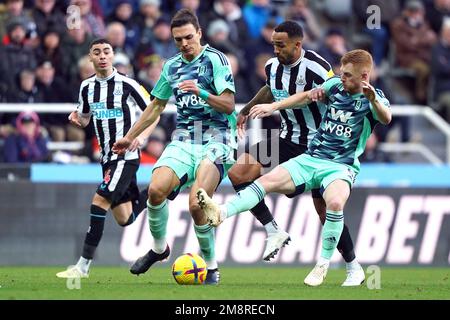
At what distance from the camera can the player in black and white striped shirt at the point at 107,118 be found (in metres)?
13.3

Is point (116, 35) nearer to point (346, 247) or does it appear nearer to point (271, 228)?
point (271, 228)

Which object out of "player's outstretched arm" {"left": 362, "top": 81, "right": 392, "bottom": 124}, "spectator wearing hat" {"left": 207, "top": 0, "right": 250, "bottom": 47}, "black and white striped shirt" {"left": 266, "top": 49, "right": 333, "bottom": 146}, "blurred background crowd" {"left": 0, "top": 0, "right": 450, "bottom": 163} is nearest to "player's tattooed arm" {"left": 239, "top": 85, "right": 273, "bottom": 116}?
"black and white striped shirt" {"left": 266, "top": 49, "right": 333, "bottom": 146}

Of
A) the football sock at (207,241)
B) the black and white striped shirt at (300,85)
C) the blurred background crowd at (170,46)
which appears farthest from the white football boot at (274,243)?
the blurred background crowd at (170,46)

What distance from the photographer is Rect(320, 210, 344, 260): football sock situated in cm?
1166

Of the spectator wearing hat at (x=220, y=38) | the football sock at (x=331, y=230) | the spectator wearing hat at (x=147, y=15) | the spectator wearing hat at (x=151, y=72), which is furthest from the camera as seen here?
the spectator wearing hat at (x=147, y=15)

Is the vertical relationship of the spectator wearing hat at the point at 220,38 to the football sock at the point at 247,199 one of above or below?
above

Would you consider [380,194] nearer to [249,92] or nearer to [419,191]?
[419,191]

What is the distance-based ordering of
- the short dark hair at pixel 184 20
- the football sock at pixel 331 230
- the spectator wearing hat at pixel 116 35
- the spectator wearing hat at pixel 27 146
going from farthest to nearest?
the spectator wearing hat at pixel 116 35 < the spectator wearing hat at pixel 27 146 < the short dark hair at pixel 184 20 < the football sock at pixel 331 230

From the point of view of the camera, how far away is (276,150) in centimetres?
1266

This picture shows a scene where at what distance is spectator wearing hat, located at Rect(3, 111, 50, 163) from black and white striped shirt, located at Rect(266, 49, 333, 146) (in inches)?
208

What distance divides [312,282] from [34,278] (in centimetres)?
309

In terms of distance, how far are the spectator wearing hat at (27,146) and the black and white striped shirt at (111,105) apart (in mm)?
3493

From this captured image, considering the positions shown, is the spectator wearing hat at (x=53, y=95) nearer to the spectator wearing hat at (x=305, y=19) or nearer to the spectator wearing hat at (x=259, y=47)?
the spectator wearing hat at (x=259, y=47)

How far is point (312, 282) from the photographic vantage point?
11719 mm
